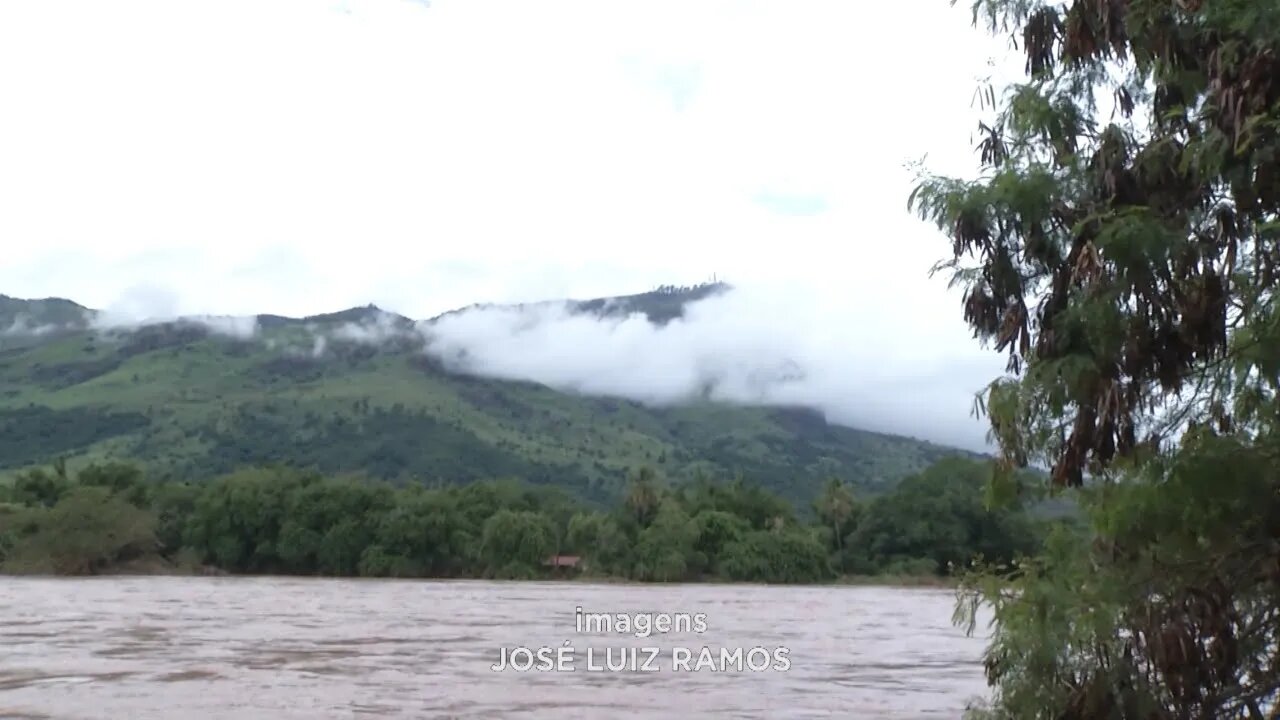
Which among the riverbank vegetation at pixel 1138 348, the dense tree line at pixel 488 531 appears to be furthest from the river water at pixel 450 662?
the dense tree line at pixel 488 531

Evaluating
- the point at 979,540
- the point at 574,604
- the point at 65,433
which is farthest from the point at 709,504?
the point at 65,433

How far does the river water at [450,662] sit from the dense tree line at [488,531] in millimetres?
37900

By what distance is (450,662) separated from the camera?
2652cm

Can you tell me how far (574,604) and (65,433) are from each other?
550ft

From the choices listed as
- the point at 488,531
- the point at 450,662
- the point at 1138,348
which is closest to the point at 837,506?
the point at 488,531

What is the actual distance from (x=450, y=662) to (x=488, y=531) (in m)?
63.7

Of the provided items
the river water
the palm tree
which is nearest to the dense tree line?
the palm tree

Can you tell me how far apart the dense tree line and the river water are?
124 feet

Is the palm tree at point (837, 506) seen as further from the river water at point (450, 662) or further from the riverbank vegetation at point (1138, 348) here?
the riverbank vegetation at point (1138, 348)

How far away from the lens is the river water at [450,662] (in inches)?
791

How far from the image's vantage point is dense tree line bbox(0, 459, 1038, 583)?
287ft

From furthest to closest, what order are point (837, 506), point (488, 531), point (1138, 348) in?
point (837, 506) → point (488, 531) → point (1138, 348)

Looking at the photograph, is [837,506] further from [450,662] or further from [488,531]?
[450,662]

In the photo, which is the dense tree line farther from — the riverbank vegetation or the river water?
the riverbank vegetation
